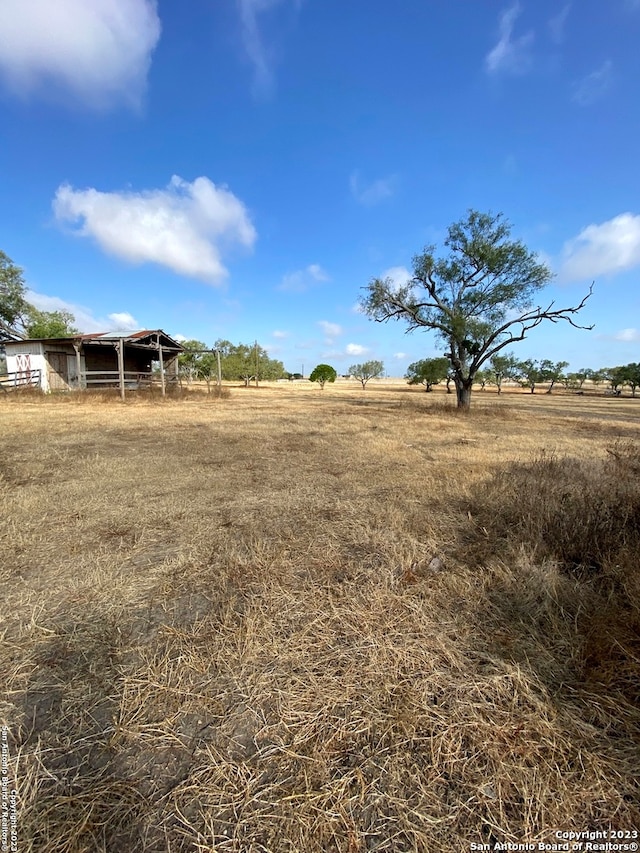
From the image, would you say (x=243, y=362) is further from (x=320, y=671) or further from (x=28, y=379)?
(x=320, y=671)

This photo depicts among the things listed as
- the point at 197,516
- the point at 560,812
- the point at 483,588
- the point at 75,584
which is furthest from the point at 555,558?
the point at 75,584

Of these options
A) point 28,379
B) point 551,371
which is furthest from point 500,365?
point 28,379

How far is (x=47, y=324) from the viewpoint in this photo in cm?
3438

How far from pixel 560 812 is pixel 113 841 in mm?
1493

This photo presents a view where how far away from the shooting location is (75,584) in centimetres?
251

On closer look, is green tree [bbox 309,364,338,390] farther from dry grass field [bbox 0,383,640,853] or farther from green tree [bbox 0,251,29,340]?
dry grass field [bbox 0,383,640,853]

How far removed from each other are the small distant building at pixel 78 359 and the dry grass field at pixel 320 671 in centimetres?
1691

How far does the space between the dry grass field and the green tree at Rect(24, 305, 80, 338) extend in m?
36.2

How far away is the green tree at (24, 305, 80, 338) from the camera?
102ft

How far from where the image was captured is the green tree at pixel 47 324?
3122 centimetres

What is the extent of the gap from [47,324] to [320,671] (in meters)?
43.9

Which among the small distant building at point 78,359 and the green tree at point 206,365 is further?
the green tree at point 206,365

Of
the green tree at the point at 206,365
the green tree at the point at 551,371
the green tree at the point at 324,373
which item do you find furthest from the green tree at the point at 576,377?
the green tree at the point at 206,365

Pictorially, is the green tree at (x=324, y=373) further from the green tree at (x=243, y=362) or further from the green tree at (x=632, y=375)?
the green tree at (x=632, y=375)
